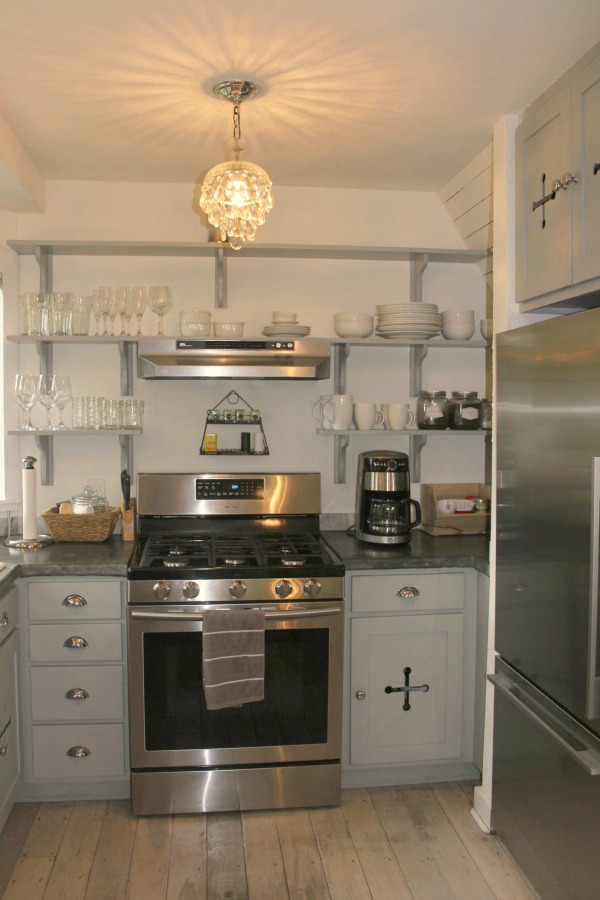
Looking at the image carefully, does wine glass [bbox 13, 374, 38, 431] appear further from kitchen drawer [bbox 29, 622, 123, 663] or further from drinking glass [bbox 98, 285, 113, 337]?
kitchen drawer [bbox 29, 622, 123, 663]

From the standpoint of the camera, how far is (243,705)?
2.60 meters

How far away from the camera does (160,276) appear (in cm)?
323

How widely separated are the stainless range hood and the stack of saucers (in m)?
0.13

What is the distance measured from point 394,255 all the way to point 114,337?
50.6 inches

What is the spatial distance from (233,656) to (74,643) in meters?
0.59

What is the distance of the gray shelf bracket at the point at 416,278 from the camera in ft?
10.7

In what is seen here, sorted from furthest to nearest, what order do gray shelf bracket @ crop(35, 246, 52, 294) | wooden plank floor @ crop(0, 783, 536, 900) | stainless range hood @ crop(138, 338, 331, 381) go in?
gray shelf bracket @ crop(35, 246, 52, 294) → stainless range hood @ crop(138, 338, 331, 381) → wooden plank floor @ crop(0, 783, 536, 900)

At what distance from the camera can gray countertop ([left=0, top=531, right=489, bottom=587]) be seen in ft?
8.54

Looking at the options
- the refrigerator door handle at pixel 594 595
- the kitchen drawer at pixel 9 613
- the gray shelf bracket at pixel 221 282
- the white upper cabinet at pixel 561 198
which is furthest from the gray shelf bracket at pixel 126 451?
the refrigerator door handle at pixel 594 595

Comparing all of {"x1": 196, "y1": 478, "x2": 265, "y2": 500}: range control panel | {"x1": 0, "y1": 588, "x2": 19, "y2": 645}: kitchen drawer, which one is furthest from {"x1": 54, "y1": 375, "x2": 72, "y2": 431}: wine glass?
{"x1": 0, "y1": 588, "x2": 19, "y2": 645}: kitchen drawer

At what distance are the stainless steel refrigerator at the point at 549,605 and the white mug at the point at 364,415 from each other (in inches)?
31.2

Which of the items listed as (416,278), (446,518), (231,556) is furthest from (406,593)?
(416,278)

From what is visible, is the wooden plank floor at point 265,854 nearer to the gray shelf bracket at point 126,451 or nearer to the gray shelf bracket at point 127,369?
the gray shelf bracket at point 126,451

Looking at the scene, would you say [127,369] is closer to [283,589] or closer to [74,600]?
[74,600]
